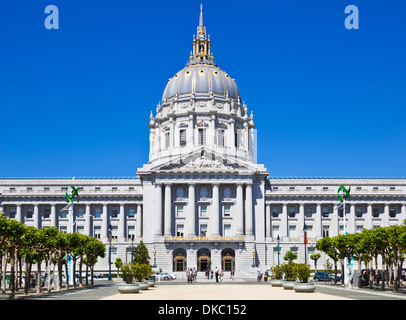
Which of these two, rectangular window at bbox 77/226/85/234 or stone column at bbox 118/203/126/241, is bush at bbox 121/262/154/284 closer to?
stone column at bbox 118/203/126/241

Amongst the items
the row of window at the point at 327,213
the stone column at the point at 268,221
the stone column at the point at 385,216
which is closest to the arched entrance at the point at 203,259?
the stone column at the point at 268,221

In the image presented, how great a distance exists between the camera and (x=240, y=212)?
11488 cm

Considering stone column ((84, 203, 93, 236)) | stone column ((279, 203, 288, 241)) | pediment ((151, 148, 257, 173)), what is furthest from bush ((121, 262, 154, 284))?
stone column ((279, 203, 288, 241))

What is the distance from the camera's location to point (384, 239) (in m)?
59.0

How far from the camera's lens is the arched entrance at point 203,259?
111 m

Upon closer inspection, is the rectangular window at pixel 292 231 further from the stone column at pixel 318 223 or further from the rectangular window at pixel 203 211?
the rectangular window at pixel 203 211

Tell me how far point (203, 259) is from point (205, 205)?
1156cm

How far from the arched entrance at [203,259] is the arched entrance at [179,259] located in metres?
2.93

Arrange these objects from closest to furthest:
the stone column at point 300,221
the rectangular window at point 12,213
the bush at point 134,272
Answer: the bush at point 134,272 < the stone column at point 300,221 < the rectangular window at point 12,213

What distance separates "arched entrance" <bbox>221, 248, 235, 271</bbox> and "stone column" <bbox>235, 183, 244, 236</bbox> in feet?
13.2

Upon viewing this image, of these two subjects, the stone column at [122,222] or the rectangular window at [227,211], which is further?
the stone column at [122,222]
